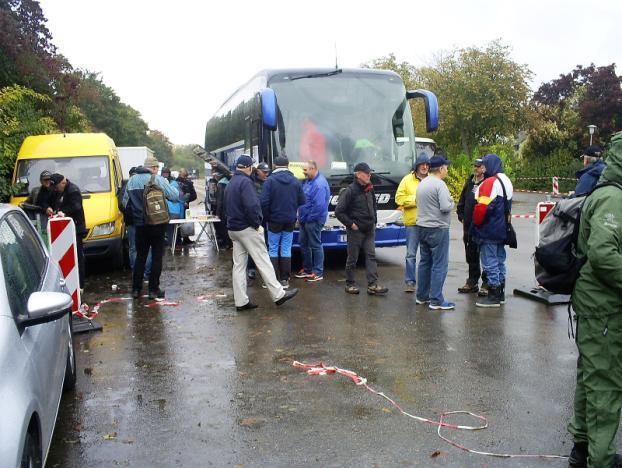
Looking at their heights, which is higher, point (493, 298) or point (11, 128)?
point (11, 128)

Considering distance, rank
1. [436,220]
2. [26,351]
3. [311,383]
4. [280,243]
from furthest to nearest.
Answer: [280,243]
[436,220]
[311,383]
[26,351]

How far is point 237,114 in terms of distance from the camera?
599 inches

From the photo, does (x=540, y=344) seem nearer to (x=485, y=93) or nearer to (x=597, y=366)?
(x=597, y=366)

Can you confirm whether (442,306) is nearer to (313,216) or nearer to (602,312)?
(313,216)

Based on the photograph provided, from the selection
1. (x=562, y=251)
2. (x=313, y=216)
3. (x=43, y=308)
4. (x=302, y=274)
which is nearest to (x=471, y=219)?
(x=313, y=216)

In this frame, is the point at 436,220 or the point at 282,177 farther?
the point at 282,177

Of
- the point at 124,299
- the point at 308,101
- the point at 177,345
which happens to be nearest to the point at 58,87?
the point at 308,101

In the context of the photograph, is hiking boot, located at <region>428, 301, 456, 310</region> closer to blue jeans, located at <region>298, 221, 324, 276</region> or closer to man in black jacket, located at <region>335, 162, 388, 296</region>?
man in black jacket, located at <region>335, 162, 388, 296</region>

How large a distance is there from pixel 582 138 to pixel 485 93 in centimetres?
803

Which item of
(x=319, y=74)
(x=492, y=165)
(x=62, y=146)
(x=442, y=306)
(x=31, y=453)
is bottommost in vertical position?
(x=442, y=306)

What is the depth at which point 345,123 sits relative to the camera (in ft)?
38.3

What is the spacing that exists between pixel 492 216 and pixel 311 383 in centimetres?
362

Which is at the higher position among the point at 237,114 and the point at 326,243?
the point at 237,114

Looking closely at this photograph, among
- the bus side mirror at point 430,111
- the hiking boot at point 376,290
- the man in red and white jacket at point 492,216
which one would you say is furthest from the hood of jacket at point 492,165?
the bus side mirror at point 430,111
